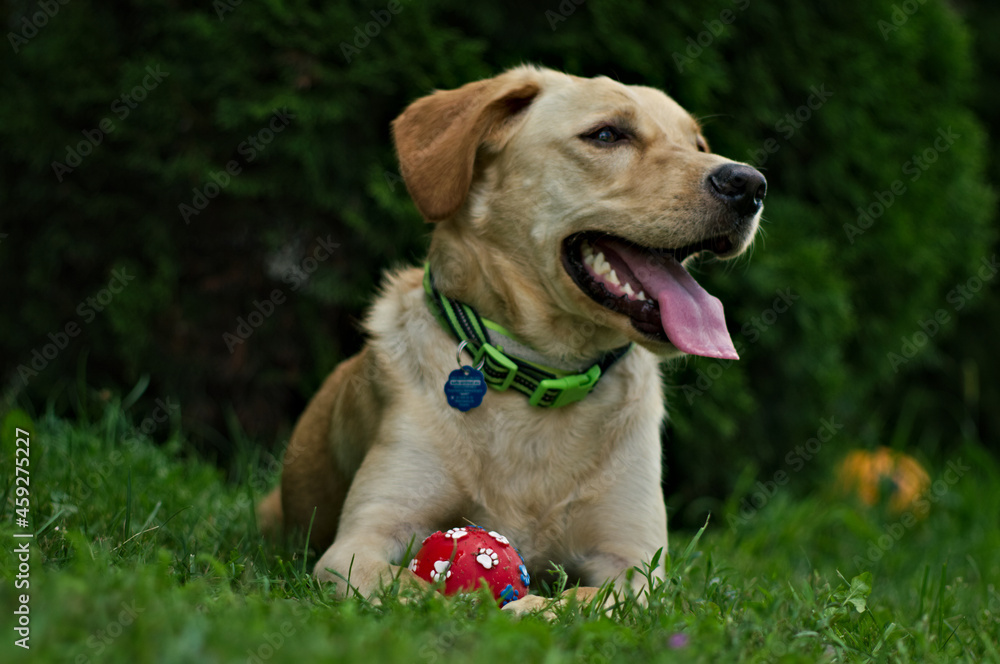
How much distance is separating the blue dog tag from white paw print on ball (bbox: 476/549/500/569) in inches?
21.1

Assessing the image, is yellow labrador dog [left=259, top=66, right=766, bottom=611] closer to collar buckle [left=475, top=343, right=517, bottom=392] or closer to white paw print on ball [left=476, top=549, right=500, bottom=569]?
collar buckle [left=475, top=343, right=517, bottom=392]

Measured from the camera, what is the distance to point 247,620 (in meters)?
1.56

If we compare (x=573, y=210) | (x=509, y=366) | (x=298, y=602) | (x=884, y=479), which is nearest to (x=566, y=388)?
(x=509, y=366)

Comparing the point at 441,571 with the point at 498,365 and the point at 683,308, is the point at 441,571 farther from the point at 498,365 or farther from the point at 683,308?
the point at 683,308

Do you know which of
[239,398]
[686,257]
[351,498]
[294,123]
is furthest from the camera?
[239,398]

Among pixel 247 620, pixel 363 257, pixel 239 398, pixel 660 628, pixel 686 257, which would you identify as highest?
pixel 686 257

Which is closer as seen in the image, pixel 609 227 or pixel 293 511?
pixel 609 227

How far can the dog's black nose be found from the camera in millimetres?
2715

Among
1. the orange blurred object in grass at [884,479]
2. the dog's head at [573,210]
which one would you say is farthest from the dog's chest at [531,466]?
the orange blurred object in grass at [884,479]

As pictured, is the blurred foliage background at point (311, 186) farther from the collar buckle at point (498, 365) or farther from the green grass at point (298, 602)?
the collar buckle at point (498, 365)

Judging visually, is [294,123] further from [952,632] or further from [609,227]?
[952,632]

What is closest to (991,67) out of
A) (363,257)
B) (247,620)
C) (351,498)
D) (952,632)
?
(363,257)

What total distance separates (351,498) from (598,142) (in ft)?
4.35

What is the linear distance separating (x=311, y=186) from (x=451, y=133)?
156cm
